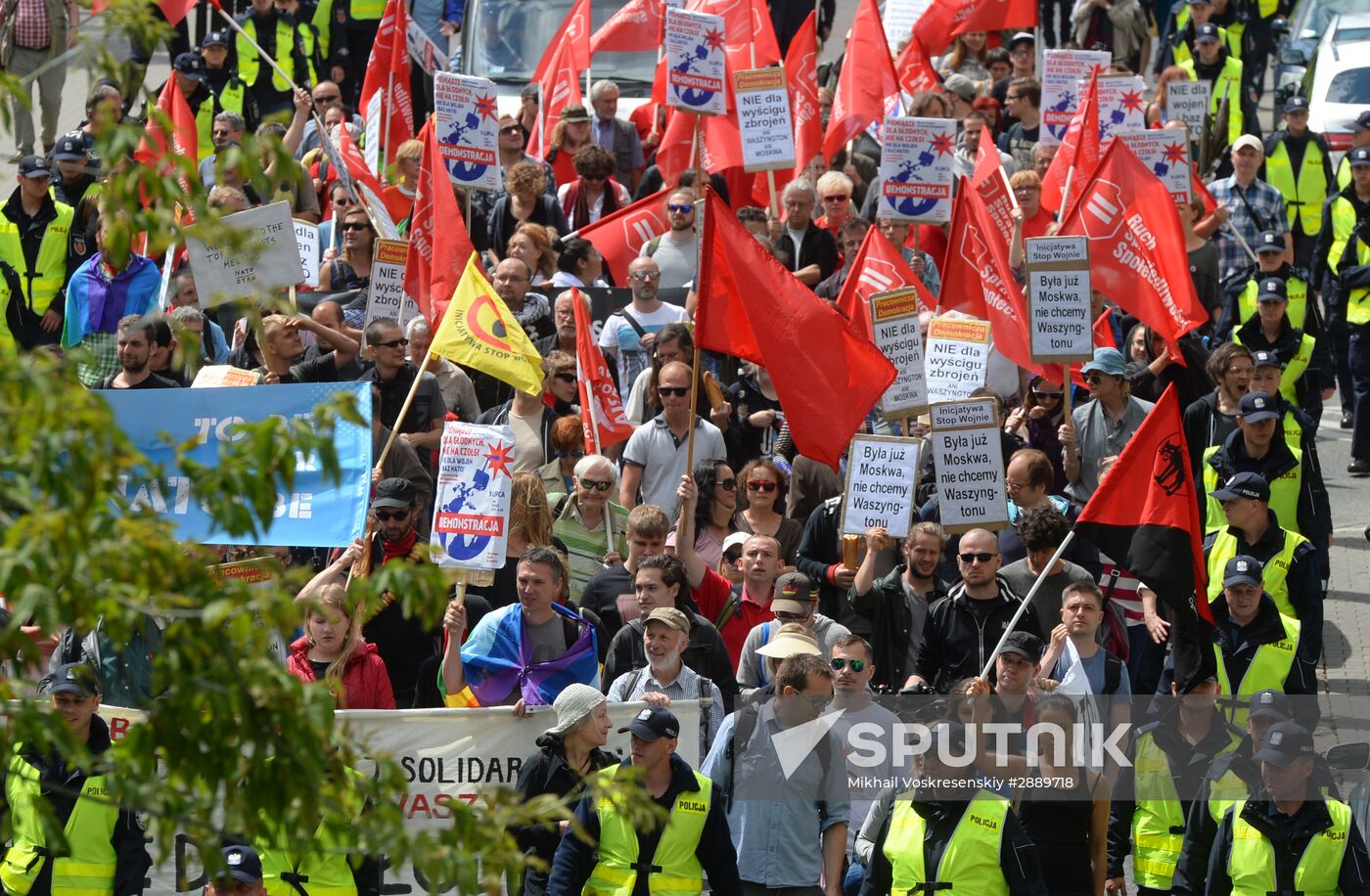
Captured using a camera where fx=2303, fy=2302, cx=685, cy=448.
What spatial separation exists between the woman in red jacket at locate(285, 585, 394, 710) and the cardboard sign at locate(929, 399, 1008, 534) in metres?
2.97

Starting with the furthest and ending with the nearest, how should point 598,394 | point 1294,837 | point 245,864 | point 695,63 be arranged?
1. point 695,63
2. point 598,394
3. point 1294,837
4. point 245,864

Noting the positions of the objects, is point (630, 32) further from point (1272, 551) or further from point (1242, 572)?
point (1242, 572)

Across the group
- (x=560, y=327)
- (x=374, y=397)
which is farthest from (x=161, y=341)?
(x=560, y=327)

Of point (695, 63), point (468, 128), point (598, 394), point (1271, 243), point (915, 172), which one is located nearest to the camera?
point (598, 394)

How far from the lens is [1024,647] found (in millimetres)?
9180

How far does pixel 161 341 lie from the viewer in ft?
39.6

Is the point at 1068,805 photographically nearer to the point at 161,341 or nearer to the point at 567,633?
the point at 567,633

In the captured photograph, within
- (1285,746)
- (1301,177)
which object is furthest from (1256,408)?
(1301,177)

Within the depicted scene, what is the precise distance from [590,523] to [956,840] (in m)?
3.49

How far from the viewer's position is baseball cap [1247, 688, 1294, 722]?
8859 millimetres

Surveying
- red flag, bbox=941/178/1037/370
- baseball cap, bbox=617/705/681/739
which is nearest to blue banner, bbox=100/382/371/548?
baseball cap, bbox=617/705/681/739

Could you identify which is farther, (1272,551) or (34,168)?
(34,168)

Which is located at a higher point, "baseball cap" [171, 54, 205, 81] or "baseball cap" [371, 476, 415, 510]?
"baseball cap" [171, 54, 205, 81]

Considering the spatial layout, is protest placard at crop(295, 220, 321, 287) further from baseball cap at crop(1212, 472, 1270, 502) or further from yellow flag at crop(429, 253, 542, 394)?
baseball cap at crop(1212, 472, 1270, 502)
